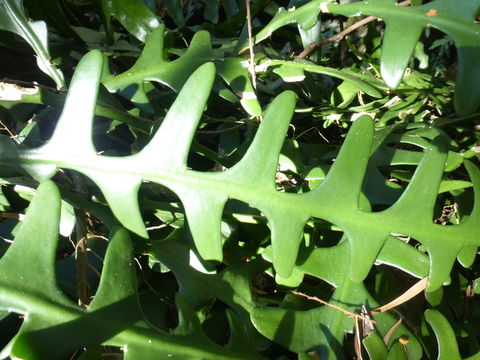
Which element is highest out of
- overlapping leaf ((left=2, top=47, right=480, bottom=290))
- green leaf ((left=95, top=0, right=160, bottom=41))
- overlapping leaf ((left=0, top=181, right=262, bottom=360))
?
green leaf ((left=95, top=0, right=160, bottom=41))

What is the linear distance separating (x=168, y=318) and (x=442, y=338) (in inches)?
14.7

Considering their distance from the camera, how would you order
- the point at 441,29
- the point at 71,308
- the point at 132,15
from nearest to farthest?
1. the point at 71,308
2. the point at 441,29
3. the point at 132,15

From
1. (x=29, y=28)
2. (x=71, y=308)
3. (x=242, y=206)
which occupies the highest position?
(x=29, y=28)

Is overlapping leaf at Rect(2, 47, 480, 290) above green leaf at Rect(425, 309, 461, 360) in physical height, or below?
above

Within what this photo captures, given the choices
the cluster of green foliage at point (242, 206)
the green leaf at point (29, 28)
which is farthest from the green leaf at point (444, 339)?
the green leaf at point (29, 28)

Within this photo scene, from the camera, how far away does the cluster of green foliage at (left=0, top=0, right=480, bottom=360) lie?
1.82 feet

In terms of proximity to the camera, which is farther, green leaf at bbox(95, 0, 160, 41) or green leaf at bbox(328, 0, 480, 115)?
green leaf at bbox(95, 0, 160, 41)

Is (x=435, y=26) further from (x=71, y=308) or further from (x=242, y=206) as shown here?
(x=71, y=308)

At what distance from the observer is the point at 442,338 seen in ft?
1.95

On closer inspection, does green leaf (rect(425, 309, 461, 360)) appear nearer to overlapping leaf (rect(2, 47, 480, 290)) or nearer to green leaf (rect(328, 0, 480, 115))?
overlapping leaf (rect(2, 47, 480, 290))

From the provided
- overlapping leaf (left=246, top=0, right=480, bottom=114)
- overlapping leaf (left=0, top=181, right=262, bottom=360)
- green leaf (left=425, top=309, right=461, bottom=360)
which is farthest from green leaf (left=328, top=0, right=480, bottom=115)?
overlapping leaf (left=0, top=181, right=262, bottom=360)

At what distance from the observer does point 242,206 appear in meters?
0.69

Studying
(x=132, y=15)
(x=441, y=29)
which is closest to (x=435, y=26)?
(x=441, y=29)

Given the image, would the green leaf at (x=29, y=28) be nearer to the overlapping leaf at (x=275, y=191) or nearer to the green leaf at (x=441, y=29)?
the overlapping leaf at (x=275, y=191)
